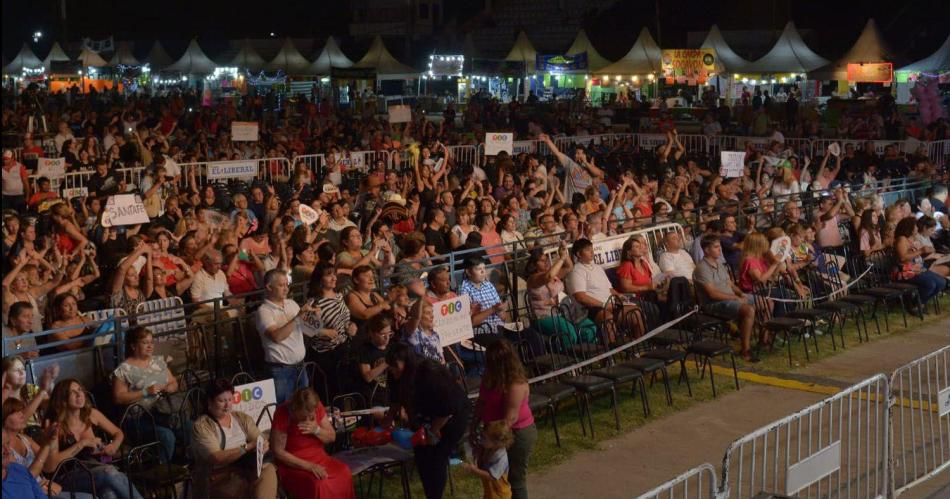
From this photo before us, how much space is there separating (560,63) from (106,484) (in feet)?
115

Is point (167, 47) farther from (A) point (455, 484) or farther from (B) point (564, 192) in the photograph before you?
(A) point (455, 484)

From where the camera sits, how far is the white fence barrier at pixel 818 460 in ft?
22.6

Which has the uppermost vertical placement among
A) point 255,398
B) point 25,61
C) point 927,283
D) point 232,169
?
point 25,61

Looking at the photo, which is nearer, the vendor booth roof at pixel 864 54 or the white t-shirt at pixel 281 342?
the white t-shirt at pixel 281 342

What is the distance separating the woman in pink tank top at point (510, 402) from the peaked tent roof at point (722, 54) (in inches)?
1232

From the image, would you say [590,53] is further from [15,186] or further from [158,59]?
[15,186]

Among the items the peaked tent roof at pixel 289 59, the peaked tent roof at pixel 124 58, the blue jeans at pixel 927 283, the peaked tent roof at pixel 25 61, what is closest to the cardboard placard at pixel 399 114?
the blue jeans at pixel 927 283

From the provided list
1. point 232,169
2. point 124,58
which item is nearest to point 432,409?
point 232,169

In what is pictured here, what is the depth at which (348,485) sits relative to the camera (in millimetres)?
7203

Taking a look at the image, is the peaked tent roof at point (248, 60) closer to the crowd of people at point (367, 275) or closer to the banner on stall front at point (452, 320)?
the crowd of people at point (367, 275)

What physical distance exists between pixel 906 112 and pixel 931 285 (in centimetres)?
2402

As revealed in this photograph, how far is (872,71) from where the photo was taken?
34.0m

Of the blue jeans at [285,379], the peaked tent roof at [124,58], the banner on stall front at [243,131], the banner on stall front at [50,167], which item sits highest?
the peaked tent roof at [124,58]

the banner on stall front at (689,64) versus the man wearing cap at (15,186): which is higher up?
the banner on stall front at (689,64)
